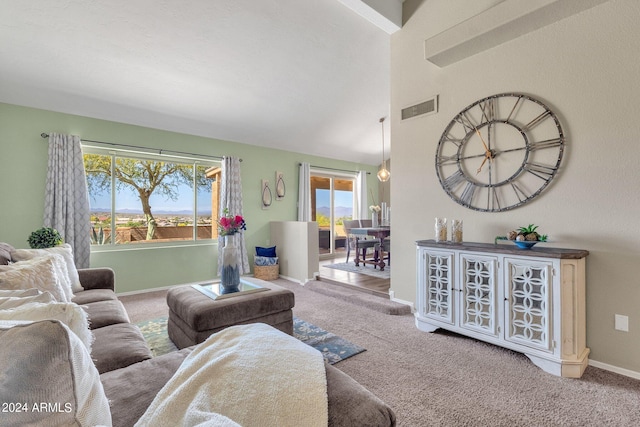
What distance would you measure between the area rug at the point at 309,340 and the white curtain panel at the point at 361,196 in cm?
463

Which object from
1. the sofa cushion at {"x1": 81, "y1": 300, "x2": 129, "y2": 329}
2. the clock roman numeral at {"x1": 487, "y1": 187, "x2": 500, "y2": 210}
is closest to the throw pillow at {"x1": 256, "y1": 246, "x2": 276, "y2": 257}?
the sofa cushion at {"x1": 81, "y1": 300, "x2": 129, "y2": 329}

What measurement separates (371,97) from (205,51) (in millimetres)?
2655

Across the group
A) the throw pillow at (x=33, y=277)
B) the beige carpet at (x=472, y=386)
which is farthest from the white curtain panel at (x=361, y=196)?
the throw pillow at (x=33, y=277)

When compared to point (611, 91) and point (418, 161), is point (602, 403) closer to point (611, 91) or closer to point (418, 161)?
point (611, 91)

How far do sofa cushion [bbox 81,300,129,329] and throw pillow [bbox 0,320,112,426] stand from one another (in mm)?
1497

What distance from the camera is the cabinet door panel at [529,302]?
2.09m

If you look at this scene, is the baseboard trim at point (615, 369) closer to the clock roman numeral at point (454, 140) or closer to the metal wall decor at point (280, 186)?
the clock roman numeral at point (454, 140)

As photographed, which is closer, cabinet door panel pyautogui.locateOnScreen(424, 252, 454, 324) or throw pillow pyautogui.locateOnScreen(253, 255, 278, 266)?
cabinet door panel pyautogui.locateOnScreen(424, 252, 454, 324)

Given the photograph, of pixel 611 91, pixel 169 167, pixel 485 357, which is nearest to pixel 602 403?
pixel 485 357

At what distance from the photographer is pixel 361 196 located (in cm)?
738

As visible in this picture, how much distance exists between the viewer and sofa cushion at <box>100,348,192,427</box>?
0.97 m

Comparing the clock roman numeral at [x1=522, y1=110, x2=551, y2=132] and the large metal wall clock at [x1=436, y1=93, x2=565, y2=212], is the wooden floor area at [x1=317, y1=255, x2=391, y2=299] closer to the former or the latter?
the large metal wall clock at [x1=436, y1=93, x2=565, y2=212]

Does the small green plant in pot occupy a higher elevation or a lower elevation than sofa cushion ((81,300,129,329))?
higher

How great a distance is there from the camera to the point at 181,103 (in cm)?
408
